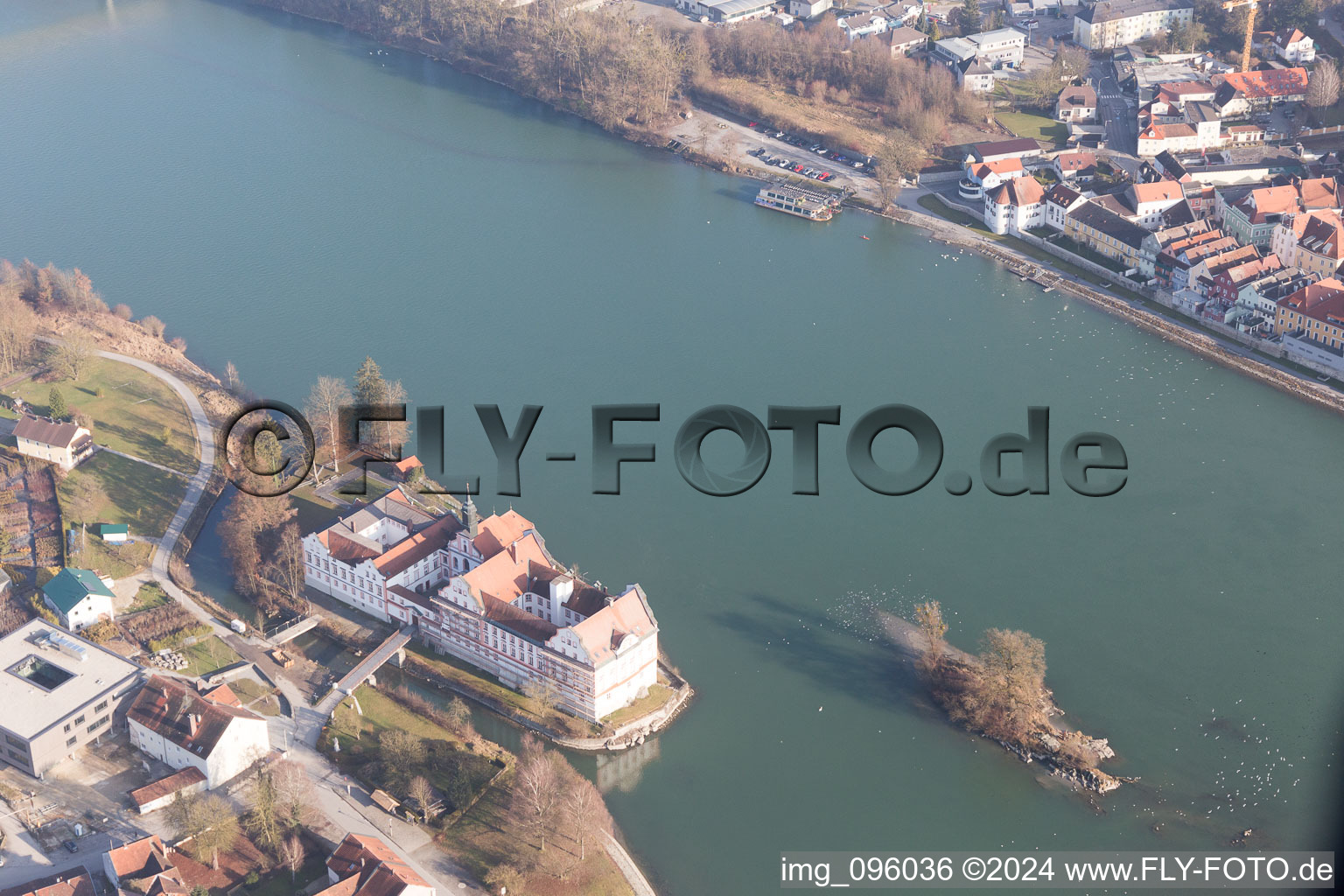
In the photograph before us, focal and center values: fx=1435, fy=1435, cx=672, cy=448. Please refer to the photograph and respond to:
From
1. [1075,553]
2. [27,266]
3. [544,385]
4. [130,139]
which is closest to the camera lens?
[1075,553]

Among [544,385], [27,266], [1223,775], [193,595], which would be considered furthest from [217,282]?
[1223,775]

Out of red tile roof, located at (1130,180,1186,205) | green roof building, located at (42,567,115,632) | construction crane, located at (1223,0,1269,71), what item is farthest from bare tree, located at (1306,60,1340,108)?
green roof building, located at (42,567,115,632)

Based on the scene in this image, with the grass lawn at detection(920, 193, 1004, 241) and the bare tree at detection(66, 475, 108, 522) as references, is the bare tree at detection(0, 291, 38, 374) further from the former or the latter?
the grass lawn at detection(920, 193, 1004, 241)

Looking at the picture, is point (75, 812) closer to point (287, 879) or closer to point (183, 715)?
point (183, 715)

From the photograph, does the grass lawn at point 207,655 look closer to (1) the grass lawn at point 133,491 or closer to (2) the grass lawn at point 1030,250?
(1) the grass lawn at point 133,491

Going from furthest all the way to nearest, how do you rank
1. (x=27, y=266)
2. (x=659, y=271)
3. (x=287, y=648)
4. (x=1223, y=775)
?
(x=659, y=271), (x=27, y=266), (x=287, y=648), (x=1223, y=775)

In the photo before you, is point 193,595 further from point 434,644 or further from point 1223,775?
point 1223,775

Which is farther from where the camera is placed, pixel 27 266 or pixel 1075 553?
pixel 27 266
